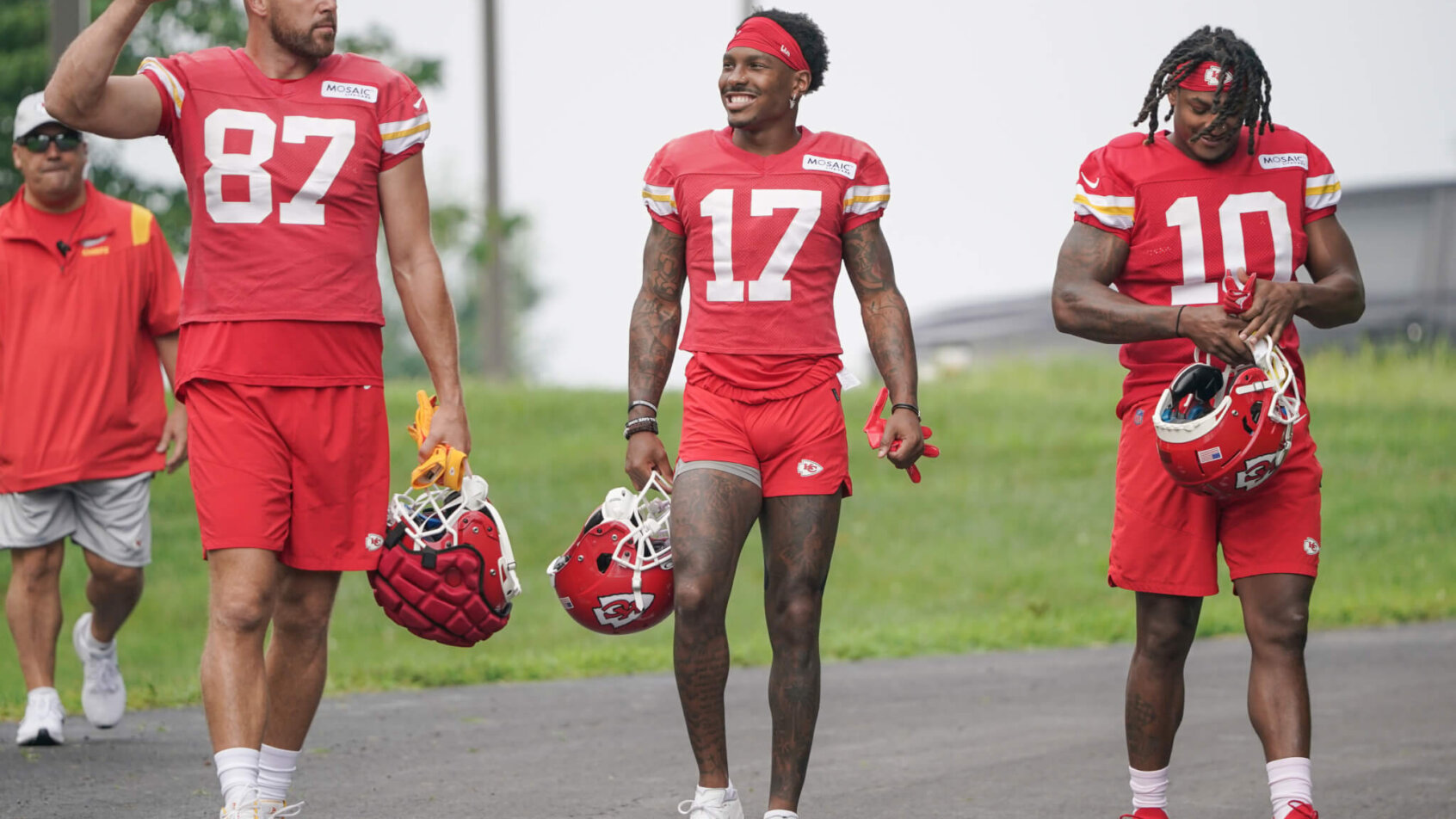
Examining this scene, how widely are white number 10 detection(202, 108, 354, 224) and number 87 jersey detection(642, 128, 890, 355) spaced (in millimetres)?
1024

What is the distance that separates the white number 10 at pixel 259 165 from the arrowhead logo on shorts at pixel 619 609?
4.63ft

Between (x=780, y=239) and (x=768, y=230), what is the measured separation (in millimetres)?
46

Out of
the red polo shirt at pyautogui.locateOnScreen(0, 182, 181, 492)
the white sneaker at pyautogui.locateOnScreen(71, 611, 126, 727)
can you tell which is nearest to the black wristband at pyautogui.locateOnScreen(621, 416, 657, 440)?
the red polo shirt at pyautogui.locateOnScreen(0, 182, 181, 492)

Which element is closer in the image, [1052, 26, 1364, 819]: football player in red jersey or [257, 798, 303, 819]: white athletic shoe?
[257, 798, 303, 819]: white athletic shoe

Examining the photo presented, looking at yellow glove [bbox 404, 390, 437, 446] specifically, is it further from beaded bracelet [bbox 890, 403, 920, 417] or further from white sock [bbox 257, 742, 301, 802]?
beaded bracelet [bbox 890, 403, 920, 417]

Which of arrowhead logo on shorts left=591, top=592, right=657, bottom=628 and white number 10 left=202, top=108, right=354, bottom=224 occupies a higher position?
white number 10 left=202, top=108, right=354, bottom=224

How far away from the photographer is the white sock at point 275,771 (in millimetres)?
5219

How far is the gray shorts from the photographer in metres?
7.47

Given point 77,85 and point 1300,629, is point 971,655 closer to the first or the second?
point 1300,629

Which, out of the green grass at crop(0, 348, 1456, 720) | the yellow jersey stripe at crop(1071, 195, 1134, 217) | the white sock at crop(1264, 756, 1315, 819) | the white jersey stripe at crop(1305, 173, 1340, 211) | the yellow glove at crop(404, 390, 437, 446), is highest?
the white jersey stripe at crop(1305, 173, 1340, 211)

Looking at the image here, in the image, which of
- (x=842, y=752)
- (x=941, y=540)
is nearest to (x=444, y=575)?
(x=842, y=752)

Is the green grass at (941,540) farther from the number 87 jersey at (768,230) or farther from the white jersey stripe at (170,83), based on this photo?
the number 87 jersey at (768,230)

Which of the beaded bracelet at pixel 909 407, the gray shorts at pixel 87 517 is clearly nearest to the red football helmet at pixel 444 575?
the beaded bracelet at pixel 909 407

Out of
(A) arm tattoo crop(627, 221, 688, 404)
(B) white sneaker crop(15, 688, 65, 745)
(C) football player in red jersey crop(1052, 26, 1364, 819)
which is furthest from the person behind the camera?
(B) white sneaker crop(15, 688, 65, 745)
